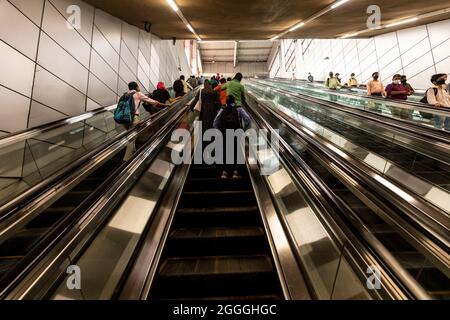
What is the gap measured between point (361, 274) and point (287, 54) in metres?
25.7

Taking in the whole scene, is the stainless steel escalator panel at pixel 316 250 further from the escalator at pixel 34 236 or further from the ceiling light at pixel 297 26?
the ceiling light at pixel 297 26

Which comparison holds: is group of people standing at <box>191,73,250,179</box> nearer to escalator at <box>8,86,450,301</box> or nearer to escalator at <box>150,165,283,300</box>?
escalator at <box>150,165,283,300</box>

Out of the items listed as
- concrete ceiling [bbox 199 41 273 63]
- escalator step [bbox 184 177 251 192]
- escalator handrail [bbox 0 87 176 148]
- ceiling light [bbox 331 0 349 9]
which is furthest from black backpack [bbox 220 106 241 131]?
concrete ceiling [bbox 199 41 273 63]

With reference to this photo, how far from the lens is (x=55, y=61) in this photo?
4.74 m

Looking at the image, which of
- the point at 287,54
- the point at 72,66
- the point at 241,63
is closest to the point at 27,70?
the point at 72,66

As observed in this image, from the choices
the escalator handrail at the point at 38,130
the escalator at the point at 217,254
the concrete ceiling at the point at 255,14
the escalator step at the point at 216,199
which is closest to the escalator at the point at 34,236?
the escalator at the point at 217,254

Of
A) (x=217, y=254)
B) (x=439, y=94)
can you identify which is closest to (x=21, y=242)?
(x=217, y=254)

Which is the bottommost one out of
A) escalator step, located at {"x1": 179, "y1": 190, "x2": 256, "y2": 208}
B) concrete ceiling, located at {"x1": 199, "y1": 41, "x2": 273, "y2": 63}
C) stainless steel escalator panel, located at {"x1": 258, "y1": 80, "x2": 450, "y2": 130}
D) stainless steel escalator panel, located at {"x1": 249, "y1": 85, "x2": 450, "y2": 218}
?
escalator step, located at {"x1": 179, "y1": 190, "x2": 256, "y2": 208}

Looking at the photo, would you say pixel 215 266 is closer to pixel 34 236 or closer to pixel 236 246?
pixel 236 246

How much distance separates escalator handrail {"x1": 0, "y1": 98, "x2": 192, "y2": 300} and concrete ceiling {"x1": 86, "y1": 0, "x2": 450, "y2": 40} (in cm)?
541

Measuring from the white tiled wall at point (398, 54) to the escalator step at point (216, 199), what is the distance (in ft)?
28.7

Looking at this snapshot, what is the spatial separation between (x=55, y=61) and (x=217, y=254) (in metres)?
4.54

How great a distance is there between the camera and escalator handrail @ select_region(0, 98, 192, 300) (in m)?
1.27
